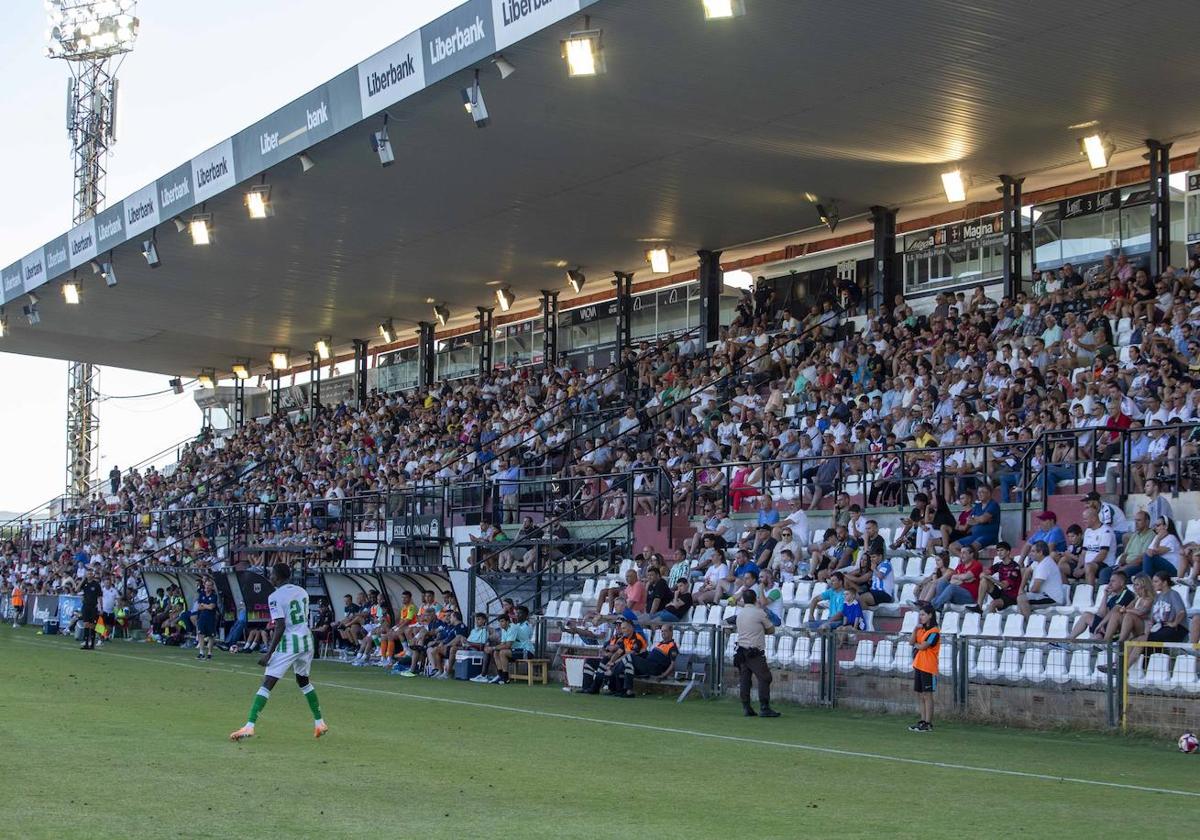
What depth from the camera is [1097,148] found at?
23.7 m

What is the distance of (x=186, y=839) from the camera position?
7.98 m

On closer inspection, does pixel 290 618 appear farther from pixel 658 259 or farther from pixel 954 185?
pixel 658 259

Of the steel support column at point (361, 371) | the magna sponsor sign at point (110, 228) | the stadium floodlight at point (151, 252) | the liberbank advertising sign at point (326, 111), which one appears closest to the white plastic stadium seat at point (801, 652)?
the liberbank advertising sign at point (326, 111)

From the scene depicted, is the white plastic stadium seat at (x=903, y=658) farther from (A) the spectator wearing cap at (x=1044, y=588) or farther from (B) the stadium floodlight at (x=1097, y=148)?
(B) the stadium floodlight at (x=1097, y=148)

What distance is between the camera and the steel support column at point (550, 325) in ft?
126

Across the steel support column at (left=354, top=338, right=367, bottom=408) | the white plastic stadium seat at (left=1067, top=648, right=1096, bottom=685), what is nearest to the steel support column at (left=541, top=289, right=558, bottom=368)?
the steel support column at (left=354, top=338, right=367, bottom=408)

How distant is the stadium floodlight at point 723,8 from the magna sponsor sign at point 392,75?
610cm

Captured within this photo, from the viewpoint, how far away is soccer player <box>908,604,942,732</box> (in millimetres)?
15289

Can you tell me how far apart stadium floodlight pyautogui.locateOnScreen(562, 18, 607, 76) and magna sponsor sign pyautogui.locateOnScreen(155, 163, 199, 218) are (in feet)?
40.5

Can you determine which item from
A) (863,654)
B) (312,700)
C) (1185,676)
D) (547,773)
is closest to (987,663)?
(863,654)

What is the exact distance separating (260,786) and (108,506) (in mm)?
41374

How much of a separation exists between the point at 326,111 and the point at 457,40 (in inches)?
160

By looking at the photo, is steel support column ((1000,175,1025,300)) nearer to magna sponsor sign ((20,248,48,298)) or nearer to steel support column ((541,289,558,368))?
steel support column ((541,289,558,368))

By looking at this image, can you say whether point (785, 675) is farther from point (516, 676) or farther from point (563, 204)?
point (563, 204)
